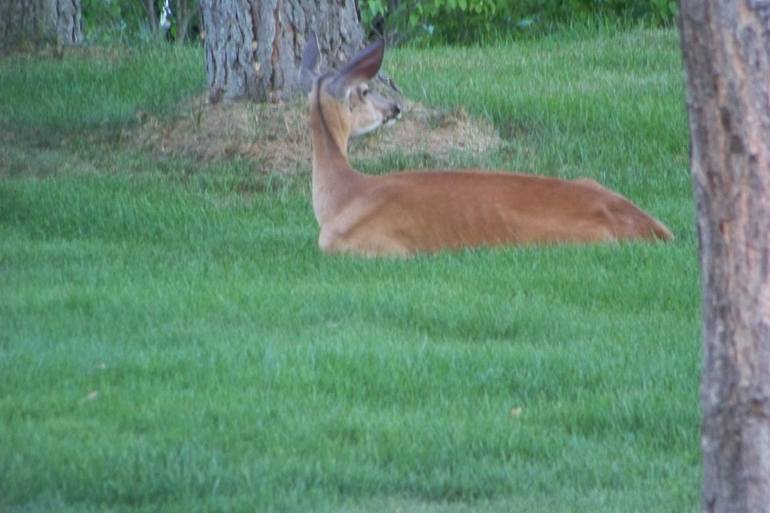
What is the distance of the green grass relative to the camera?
600 cm

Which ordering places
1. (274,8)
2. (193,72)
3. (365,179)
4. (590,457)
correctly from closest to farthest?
(590,457) < (365,179) < (274,8) < (193,72)

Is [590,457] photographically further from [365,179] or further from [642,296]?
[365,179]

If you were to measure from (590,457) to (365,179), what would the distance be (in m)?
3.75

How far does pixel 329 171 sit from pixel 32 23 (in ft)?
23.1

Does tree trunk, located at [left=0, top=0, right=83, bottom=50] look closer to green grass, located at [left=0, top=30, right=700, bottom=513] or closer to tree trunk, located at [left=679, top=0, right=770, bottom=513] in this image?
green grass, located at [left=0, top=30, right=700, bottom=513]

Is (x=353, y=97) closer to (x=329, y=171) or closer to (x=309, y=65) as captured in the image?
(x=309, y=65)

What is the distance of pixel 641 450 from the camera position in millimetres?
6332

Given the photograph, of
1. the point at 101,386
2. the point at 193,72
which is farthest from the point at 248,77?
the point at 101,386

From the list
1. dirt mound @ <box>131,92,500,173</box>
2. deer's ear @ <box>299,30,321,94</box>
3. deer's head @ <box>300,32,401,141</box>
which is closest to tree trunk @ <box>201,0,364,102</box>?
dirt mound @ <box>131,92,500,173</box>

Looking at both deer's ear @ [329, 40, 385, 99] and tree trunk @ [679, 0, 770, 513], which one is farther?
deer's ear @ [329, 40, 385, 99]

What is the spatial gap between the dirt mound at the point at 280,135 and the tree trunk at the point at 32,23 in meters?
3.56

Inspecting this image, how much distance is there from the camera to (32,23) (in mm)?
16109

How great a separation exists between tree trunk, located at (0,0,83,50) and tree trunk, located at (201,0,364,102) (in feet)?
11.9

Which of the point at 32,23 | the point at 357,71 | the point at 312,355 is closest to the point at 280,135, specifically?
the point at 357,71
